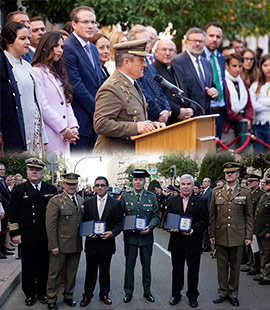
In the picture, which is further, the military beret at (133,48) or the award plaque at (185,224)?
the award plaque at (185,224)

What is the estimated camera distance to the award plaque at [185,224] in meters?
6.94

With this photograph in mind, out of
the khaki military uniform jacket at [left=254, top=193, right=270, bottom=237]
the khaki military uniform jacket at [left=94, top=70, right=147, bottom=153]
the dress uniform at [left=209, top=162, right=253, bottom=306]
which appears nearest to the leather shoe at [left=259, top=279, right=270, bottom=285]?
the khaki military uniform jacket at [left=254, top=193, right=270, bottom=237]

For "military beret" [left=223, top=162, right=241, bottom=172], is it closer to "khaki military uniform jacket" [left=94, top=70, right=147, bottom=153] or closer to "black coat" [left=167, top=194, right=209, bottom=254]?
"black coat" [left=167, top=194, right=209, bottom=254]

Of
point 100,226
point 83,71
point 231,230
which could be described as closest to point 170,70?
point 83,71

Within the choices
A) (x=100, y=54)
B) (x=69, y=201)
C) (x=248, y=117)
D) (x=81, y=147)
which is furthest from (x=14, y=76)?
(x=248, y=117)

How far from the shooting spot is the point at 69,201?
7016 mm

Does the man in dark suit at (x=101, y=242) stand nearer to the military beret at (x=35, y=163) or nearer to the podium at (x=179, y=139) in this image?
the military beret at (x=35, y=163)

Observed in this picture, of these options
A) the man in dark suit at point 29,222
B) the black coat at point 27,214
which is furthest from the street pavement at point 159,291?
the black coat at point 27,214

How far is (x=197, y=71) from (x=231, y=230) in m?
2.78

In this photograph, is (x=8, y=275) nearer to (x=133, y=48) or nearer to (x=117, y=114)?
(x=117, y=114)

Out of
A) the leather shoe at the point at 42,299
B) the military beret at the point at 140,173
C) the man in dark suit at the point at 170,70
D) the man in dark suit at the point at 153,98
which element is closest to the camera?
the military beret at the point at 140,173

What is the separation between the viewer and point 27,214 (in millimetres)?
7031

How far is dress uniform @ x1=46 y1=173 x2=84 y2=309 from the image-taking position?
695cm

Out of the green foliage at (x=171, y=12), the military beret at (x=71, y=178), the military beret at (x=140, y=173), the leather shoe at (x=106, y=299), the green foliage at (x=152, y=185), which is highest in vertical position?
the green foliage at (x=171, y=12)
